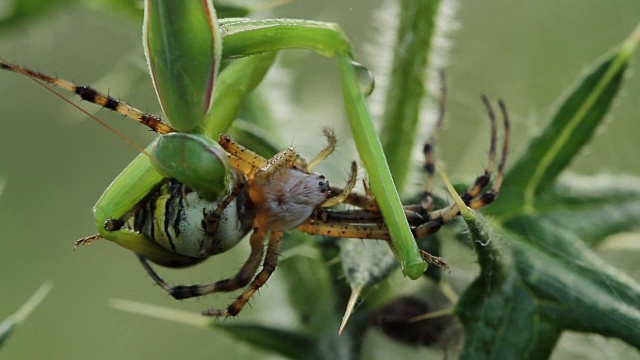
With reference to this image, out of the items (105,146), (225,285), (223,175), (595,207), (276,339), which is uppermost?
(223,175)

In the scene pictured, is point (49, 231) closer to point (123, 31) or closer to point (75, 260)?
point (75, 260)

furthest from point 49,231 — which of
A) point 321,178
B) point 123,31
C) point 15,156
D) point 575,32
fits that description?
point 321,178

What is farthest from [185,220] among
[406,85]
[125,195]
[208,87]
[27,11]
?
[27,11]

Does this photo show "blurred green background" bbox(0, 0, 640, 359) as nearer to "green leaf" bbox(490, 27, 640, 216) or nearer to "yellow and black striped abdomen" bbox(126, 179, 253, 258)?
"green leaf" bbox(490, 27, 640, 216)

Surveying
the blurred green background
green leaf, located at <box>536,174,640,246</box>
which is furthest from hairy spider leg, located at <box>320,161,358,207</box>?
the blurred green background

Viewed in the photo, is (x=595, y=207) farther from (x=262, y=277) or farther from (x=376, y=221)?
(x=262, y=277)

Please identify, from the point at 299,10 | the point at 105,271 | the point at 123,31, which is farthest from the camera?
the point at 105,271

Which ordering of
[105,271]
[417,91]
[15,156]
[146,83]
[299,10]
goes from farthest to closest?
[15,156] < [105,271] < [299,10] < [146,83] < [417,91]

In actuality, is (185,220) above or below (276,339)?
above
